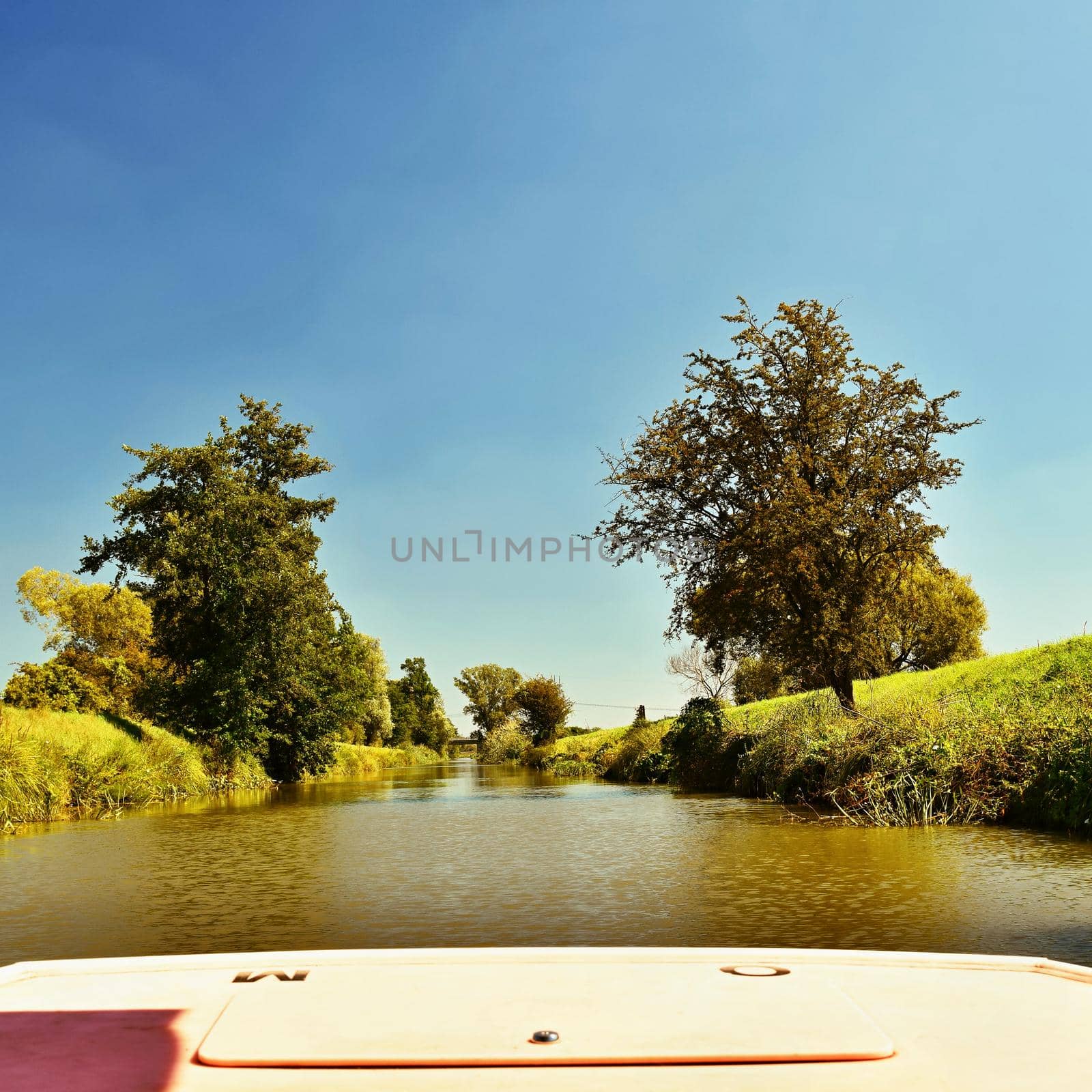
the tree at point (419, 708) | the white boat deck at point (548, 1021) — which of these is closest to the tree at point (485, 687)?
the tree at point (419, 708)

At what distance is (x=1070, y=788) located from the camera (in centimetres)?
1173

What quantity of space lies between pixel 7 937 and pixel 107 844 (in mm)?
6884

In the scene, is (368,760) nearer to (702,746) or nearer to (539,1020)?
(702,746)

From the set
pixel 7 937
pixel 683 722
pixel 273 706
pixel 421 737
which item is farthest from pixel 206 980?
pixel 421 737

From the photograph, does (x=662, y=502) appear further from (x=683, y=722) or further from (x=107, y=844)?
(x=107, y=844)

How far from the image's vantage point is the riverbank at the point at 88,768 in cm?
1639

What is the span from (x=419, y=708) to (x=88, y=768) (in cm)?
7554

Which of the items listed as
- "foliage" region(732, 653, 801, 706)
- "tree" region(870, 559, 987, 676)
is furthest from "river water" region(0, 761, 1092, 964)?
"foliage" region(732, 653, 801, 706)

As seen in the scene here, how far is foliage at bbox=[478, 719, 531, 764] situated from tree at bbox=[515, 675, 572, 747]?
84cm

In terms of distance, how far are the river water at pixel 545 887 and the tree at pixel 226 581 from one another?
52.2 ft

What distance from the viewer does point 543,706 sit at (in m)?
68.9

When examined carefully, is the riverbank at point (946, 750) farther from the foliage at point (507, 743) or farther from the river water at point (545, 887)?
the foliage at point (507, 743)

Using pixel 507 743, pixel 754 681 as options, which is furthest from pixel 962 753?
pixel 507 743

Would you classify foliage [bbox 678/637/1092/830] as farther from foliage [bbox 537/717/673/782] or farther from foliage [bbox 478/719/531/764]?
foliage [bbox 478/719/531/764]
